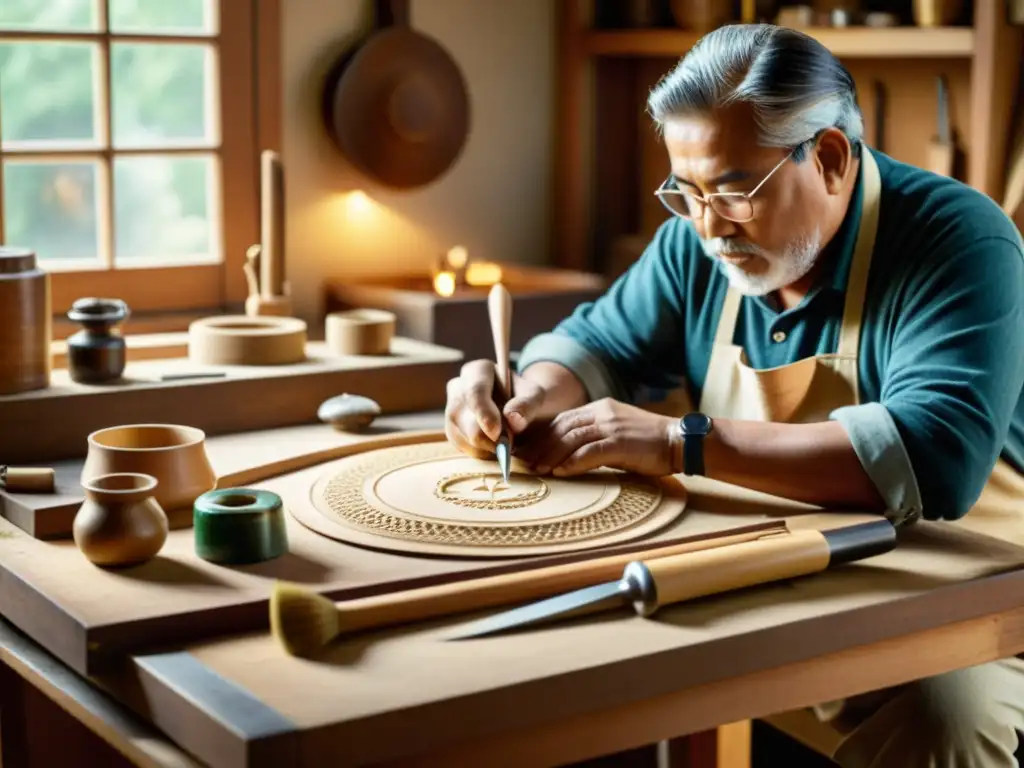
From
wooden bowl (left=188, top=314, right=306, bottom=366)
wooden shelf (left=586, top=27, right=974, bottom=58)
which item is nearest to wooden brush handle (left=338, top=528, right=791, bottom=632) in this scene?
wooden bowl (left=188, top=314, right=306, bottom=366)

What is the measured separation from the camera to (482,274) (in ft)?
11.5

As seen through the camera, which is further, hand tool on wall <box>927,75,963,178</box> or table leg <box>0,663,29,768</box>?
hand tool on wall <box>927,75,963,178</box>

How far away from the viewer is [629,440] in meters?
1.91

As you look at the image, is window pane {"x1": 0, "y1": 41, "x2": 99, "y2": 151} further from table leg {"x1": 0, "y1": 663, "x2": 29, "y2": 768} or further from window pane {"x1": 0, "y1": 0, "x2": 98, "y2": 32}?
table leg {"x1": 0, "y1": 663, "x2": 29, "y2": 768}

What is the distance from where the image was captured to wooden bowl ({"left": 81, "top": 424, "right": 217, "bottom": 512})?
5.62 feet

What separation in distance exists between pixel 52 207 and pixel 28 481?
1.46 m

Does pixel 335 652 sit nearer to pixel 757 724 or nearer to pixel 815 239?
pixel 815 239

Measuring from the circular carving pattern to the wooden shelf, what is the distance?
153 centimetres

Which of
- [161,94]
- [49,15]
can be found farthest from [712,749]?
[49,15]

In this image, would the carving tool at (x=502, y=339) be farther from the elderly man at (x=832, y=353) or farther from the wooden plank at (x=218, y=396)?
the wooden plank at (x=218, y=396)

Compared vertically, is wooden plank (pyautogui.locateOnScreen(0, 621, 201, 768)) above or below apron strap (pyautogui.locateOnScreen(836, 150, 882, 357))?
below

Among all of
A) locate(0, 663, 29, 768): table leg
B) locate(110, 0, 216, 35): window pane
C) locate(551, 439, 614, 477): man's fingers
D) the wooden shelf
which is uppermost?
locate(110, 0, 216, 35): window pane

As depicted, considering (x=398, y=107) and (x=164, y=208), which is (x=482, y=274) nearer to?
(x=398, y=107)

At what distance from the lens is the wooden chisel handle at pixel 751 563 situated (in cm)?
151
